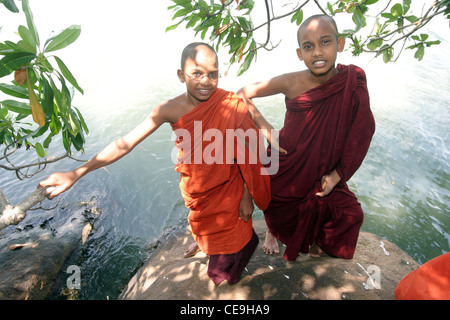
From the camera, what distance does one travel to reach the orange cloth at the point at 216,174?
89.3 inches

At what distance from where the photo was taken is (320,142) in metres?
2.36

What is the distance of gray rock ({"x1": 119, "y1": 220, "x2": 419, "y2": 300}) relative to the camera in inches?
85.5

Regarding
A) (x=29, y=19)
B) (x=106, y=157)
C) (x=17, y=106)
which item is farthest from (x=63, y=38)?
(x=106, y=157)

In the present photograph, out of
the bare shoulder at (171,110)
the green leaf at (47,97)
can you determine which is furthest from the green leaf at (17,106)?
the bare shoulder at (171,110)

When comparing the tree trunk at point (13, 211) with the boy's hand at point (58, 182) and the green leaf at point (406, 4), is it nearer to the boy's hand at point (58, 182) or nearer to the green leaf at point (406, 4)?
the boy's hand at point (58, 182)

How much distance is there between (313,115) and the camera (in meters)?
2.37

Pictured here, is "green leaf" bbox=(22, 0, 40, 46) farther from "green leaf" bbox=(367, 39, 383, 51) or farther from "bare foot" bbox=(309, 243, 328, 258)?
"green leaf" bbox=(367, 39, 383, 51)

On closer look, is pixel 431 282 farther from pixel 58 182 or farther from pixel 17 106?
pixel 17 106

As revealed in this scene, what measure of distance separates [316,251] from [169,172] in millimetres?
3678

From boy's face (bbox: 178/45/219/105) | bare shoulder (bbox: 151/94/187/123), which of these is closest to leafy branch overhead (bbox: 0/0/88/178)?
bare shoulder (bbox: 151/94/187/123)
